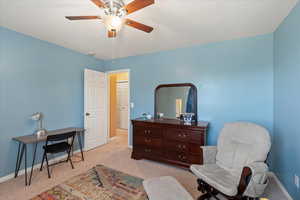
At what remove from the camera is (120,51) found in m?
3.46

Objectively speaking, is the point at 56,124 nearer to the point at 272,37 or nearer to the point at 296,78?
the point at 296,78

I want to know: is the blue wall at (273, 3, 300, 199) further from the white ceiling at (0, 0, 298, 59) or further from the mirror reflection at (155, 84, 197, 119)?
the mirror reflection at (155, 84, 197, 119)

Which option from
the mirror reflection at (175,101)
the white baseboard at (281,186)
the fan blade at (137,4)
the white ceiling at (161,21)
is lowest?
the white baseboard at (281,186)

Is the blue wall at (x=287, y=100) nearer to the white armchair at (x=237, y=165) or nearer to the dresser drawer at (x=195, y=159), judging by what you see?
the white armchair at (x=237, y=165)

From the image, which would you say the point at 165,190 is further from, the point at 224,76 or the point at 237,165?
the point at 224,76

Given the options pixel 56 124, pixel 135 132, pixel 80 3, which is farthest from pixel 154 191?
pixel 56 124

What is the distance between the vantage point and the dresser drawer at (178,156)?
2.62 meters

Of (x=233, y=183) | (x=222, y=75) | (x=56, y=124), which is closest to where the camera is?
(x=233, y=183)

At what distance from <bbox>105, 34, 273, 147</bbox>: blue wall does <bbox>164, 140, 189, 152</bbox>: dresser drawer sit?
644 millimetres

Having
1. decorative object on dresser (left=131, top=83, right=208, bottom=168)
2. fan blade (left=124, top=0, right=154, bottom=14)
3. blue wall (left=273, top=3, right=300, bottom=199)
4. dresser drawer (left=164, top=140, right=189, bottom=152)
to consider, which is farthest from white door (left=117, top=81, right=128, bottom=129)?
blue wall (left=273, top=3, right=300, bottom=199)

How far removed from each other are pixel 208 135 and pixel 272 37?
2070 mm

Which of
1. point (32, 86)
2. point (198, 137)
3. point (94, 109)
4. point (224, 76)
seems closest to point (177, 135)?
point (198, 137)

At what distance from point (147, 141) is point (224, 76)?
2.03 metres

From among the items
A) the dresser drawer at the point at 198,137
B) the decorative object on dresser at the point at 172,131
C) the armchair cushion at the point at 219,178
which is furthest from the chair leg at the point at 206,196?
the dresser drawer at the point at 198,137
